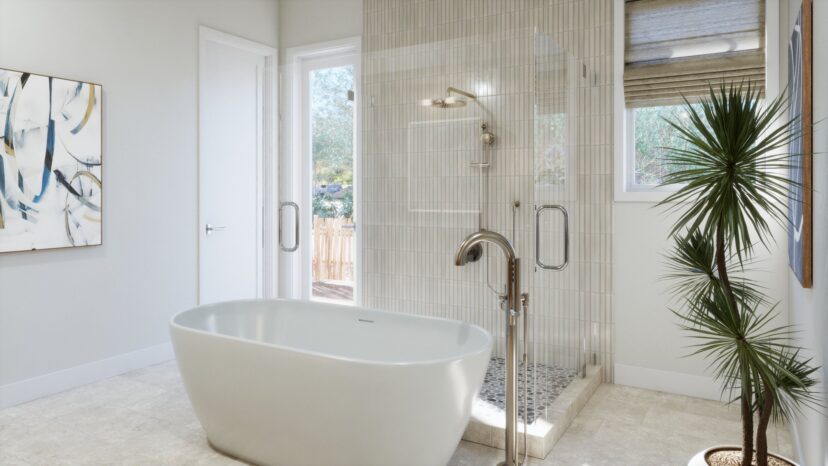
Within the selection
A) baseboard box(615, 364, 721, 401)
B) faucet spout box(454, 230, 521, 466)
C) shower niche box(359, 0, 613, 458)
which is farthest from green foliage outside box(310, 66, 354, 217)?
baseboard box(615, 364, 721, 401)

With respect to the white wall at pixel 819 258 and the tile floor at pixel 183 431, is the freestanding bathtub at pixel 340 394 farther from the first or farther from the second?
the white wall at pixel 819 258

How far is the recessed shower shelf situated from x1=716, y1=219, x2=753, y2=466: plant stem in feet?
2.71

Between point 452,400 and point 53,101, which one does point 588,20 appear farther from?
point 53,101

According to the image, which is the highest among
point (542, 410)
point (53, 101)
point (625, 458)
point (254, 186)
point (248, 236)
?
point (53, 101)

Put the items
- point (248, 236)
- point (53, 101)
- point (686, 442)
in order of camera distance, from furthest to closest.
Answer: point (248, 236) < point (53, 101) < point (686, 442)

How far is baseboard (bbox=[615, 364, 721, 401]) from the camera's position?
10.9 ft

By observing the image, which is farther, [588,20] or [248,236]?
[248,236]

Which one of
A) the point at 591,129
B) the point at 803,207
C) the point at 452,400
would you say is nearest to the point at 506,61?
the point at 591,129

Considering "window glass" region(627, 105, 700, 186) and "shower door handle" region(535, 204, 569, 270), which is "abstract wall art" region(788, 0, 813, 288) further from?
"window glass" region(627, 105, 700, 186)

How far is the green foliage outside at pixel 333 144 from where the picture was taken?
3305 mm

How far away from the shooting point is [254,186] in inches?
181

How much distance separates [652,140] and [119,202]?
3366 mm

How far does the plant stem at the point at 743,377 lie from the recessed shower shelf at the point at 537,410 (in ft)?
2.71

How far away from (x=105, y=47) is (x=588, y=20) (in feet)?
9.81
